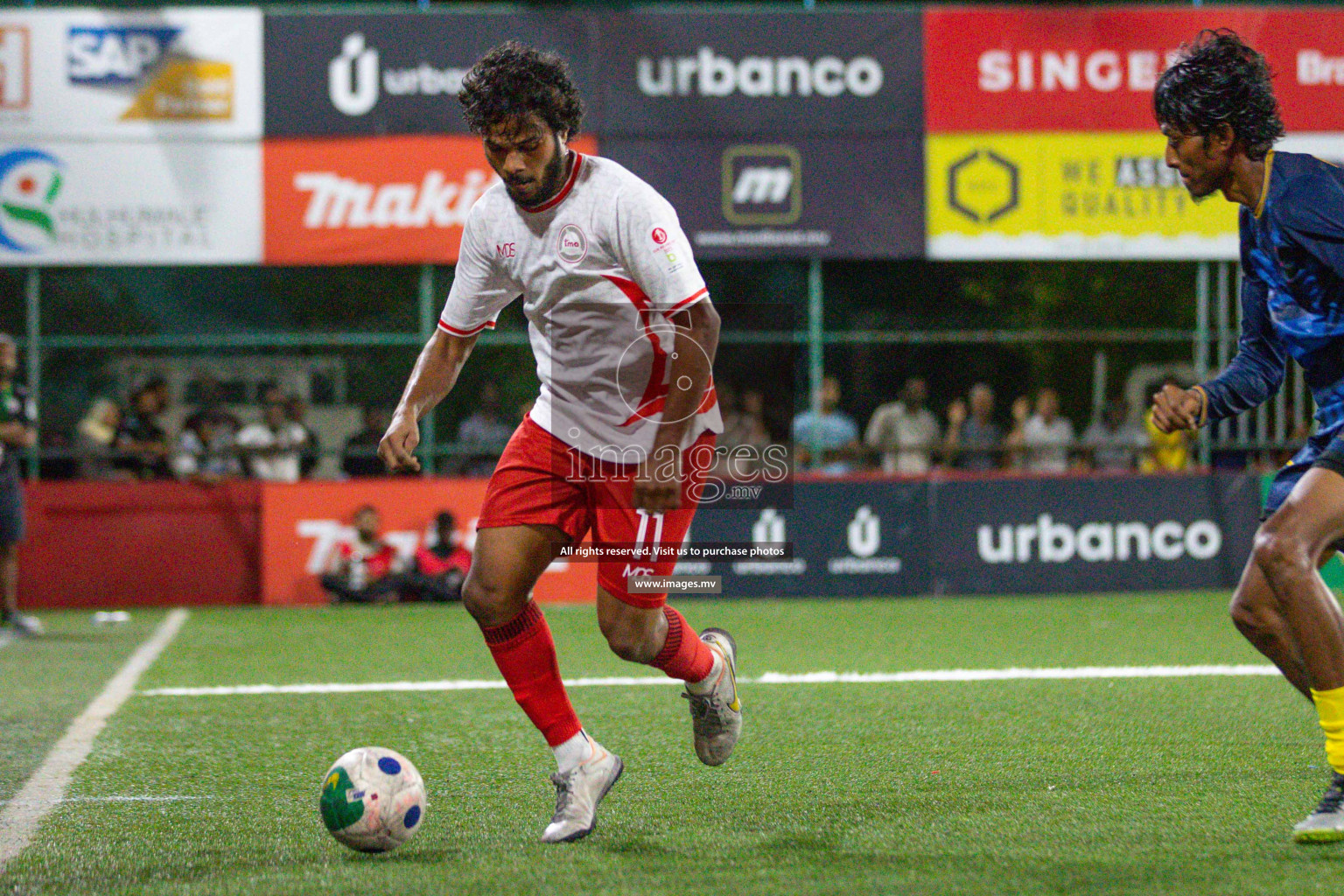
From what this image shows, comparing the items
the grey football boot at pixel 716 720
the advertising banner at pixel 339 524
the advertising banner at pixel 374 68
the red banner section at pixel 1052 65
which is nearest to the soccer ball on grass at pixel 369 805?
the grey football boot at pixel 716 720

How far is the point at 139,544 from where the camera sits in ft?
45.7

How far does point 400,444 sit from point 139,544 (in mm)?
10230

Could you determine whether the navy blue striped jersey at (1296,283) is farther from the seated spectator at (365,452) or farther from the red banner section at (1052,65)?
the seated spectator at (365,452)

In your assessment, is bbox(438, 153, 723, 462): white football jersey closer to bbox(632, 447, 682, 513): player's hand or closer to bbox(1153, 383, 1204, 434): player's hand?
bbox(632, 447, 682, 513): player's hand

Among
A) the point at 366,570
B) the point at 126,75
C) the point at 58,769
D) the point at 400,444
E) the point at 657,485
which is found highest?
the point at 126,75

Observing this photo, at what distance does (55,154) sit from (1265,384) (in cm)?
1259

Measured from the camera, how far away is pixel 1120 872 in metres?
3.82

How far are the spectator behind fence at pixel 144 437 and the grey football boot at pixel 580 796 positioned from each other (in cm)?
1067

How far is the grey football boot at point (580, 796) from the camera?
169 inches

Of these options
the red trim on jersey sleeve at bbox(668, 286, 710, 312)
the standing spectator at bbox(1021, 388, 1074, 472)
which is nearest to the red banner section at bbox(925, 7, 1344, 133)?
the standing spectator at bbox(1021, 388, 1074, 472)

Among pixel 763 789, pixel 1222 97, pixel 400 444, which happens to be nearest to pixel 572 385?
pixel 400 444

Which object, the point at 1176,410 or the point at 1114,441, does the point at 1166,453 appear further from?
the point at 1176,410

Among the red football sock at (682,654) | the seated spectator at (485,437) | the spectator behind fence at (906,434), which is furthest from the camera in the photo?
the seated spectator at (485,437)

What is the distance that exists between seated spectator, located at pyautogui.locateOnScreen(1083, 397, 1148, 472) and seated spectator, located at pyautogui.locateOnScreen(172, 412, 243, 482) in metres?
8.24
